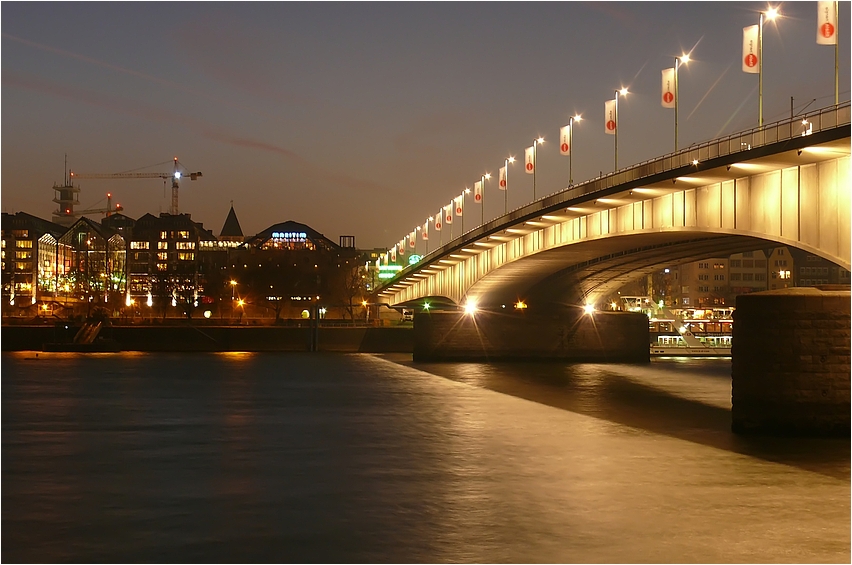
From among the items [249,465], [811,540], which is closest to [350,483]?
[249,465]

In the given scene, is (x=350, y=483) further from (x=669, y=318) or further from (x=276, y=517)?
(x=669, y=318)

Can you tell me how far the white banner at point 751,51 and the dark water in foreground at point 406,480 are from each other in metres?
11.5

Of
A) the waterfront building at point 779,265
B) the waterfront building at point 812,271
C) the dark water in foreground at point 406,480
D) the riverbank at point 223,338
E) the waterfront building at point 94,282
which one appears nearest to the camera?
the dark water in foreground at point 406,480

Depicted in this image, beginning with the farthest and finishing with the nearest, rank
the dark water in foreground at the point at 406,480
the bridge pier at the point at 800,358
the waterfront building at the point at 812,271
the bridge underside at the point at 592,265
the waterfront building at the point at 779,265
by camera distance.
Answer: the waterfront building at the point at 812,271, the waterfront building at the point at 779,265, the bridge underside at the point at 592,265, the bridge pier at the point at 800,358, the dark water in foreground at the point at 406,480

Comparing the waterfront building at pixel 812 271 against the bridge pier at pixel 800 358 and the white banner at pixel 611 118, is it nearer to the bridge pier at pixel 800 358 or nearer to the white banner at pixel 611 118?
the white banner at pixel 611 118

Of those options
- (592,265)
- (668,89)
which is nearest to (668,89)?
(668,89)

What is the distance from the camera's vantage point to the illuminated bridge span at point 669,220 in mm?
28406

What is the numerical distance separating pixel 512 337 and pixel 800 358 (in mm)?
35824

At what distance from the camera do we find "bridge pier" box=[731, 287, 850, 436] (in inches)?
934

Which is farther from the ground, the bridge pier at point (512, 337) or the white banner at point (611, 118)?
the white banner at point (611, 118)

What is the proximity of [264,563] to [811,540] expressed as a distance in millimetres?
7801

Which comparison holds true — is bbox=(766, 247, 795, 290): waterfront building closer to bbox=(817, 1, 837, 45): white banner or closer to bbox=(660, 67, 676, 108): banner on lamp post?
bbox=(660, 67, 676, 108): banner on lamp post

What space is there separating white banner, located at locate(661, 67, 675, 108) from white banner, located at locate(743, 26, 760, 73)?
8.02 metres

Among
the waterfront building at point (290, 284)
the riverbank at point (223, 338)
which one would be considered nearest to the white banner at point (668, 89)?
the riverbank at point (223, 338)
